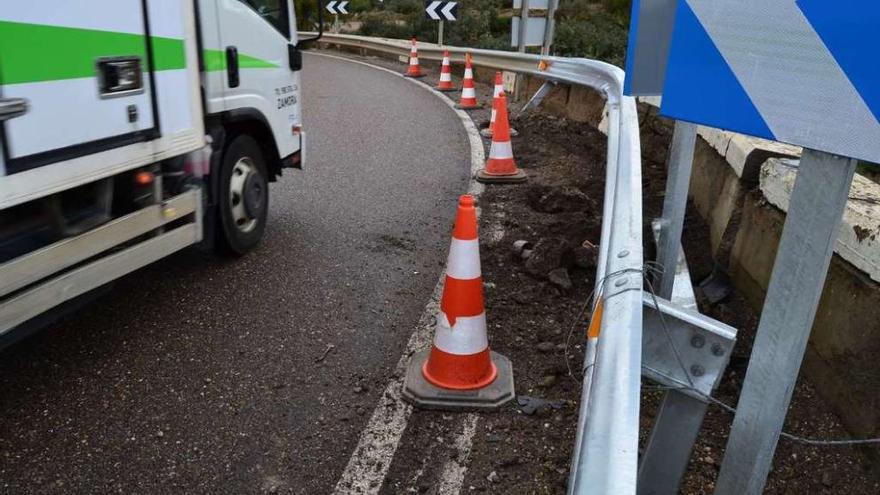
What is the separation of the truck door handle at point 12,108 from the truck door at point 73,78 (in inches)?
0.4

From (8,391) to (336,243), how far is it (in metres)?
2.51

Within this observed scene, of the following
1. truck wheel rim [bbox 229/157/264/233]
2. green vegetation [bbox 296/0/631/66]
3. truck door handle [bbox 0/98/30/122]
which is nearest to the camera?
truck door handle [bbox 0/98/30/122]

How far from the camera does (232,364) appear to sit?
3.65 meters

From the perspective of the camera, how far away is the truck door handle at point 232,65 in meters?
4.46

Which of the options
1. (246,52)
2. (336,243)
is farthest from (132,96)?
(336,243)

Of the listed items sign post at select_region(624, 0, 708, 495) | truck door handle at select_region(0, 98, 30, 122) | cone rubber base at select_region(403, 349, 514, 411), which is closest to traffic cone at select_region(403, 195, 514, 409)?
cone rubber base at select_region(403, 349, 514, 411)

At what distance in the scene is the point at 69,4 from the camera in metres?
2.95

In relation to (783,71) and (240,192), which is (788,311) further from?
(240,192)

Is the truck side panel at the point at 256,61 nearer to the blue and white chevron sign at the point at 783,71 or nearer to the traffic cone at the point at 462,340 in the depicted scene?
the traffic cone at the point at 462,340

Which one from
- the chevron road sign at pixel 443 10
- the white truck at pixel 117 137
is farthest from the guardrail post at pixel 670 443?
the chevron road sign at pixel 443 10

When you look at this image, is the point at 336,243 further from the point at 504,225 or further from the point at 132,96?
the point at 132,96

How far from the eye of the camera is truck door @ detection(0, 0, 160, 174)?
2752 millimetres

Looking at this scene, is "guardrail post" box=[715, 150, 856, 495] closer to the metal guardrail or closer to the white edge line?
the metal guardrail

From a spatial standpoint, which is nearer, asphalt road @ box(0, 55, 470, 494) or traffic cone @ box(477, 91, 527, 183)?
asphalt road @ box(0, 55, 470, 494)
